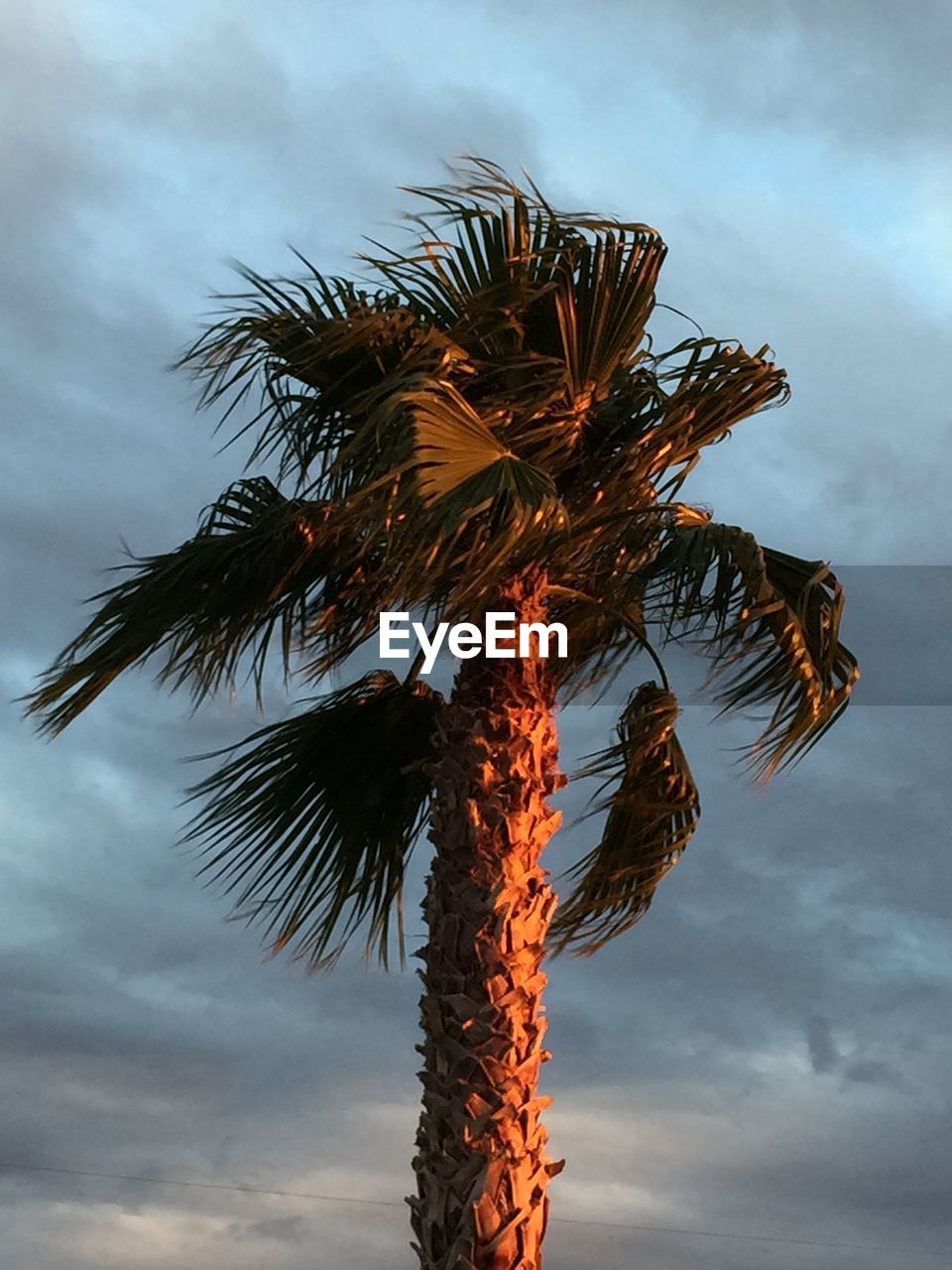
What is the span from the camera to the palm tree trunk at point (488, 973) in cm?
938

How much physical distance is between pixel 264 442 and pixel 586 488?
1.95 m

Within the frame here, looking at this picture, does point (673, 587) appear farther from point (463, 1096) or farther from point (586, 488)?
point (463, 1096)

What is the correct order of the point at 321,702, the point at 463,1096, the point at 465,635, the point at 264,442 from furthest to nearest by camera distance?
the point at 321,702, the point at 264,442, the point at 465,635, the point at 463,1096

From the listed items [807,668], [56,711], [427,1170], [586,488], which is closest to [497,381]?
[586,488]

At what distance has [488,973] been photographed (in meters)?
9.63

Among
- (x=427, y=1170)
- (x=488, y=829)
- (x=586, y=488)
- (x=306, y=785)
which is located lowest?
(x=427, y=1170)

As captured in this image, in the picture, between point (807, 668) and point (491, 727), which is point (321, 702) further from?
point (807, 668)

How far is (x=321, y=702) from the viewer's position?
38.6ft

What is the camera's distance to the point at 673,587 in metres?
10.3

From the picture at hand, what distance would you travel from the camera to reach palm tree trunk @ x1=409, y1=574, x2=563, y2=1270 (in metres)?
9.38

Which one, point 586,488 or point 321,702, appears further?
point 321,702

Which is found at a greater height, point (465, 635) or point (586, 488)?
point (586, 488)

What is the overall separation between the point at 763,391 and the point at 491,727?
8.48ft

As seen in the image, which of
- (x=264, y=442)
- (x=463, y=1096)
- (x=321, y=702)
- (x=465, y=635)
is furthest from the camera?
(x=321, y=702)
